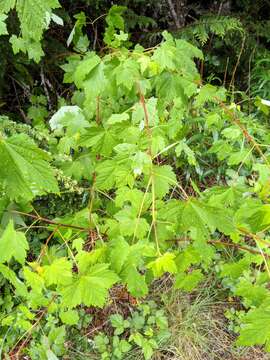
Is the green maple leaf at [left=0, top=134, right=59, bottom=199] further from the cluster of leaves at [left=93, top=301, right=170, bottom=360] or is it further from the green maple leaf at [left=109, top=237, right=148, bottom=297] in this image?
the cluster of leaves at [left=93, top=301, right=170, bottom=360]

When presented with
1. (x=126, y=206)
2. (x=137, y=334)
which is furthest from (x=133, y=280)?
(x=137, y=334)

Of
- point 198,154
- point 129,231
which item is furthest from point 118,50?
A: point 198,154

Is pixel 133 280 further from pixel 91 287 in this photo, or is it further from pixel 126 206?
pixel 126 206

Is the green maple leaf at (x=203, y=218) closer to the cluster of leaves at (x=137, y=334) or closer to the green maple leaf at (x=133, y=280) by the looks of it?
the green maple leaf at (x=133, y=280)

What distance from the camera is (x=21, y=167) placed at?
3.30 feet

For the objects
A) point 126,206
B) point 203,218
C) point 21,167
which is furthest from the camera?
point 126,206

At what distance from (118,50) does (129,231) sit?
0.78 m

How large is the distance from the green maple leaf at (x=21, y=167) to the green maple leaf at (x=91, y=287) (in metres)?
0.32

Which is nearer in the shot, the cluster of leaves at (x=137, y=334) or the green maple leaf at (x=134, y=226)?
the green maple leaf at (x=134, y=226)

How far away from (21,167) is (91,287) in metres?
0.41

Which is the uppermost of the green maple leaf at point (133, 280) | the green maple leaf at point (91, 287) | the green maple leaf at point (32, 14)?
the green maple leaf at point (32, 14)

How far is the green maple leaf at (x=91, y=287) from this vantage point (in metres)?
1.21

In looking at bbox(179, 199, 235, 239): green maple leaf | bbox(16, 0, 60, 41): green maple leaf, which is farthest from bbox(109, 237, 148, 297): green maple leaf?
bbox(16, 0, 60, 41): green maple leaf

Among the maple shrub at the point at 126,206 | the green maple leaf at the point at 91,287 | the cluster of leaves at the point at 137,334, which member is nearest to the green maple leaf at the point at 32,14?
the maple shrub at the point at 126,206
